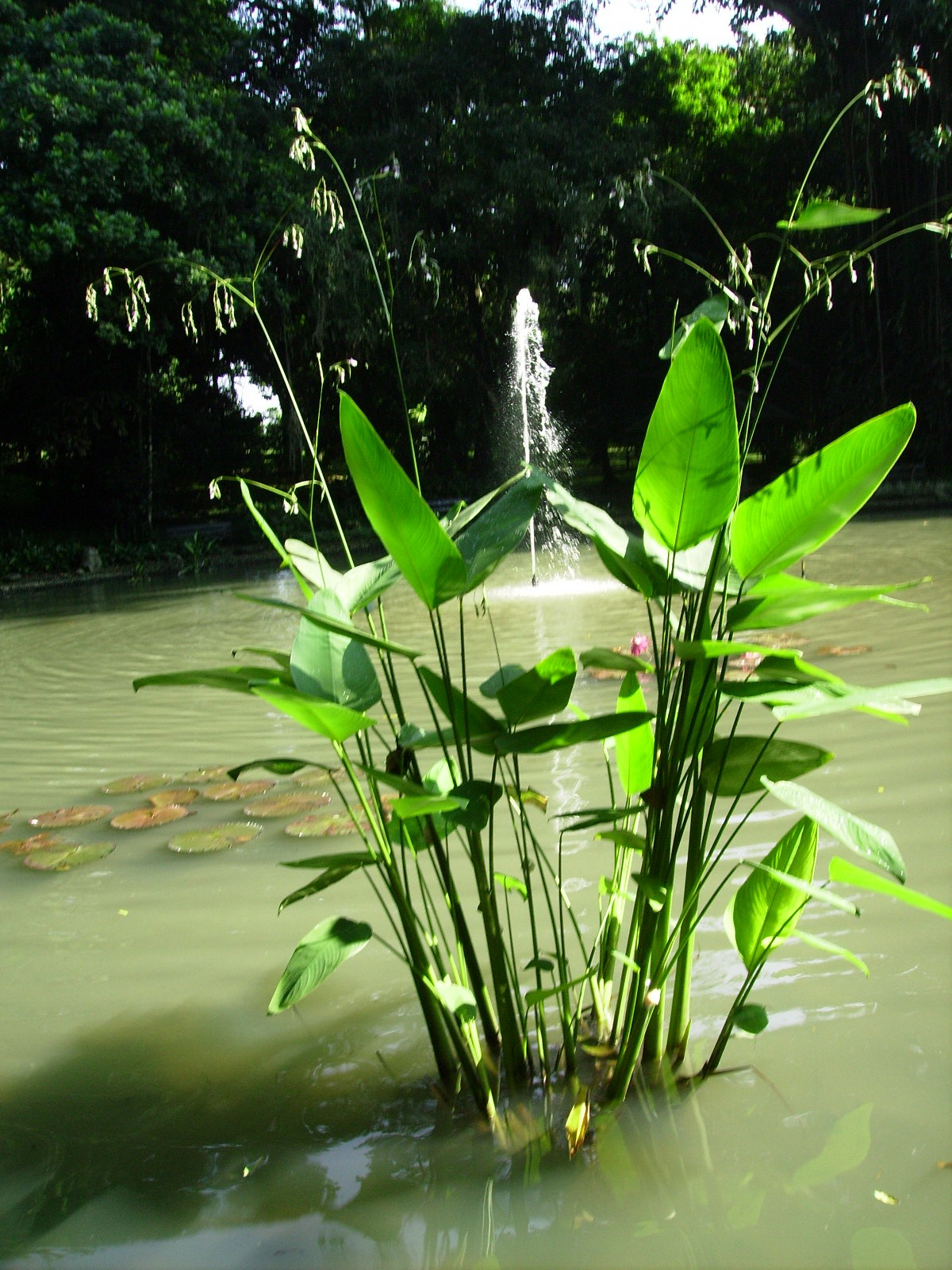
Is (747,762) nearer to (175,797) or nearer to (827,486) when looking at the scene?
(827,486)

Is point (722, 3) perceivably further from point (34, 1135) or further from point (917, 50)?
point (34, 1135)

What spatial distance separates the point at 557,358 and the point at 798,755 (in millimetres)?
22774

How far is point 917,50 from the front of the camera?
51.6 ft

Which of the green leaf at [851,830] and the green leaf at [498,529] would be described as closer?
the green leaf at [851,830]

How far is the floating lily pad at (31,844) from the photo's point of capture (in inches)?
103

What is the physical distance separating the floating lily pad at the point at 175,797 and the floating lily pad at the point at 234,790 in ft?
0.13

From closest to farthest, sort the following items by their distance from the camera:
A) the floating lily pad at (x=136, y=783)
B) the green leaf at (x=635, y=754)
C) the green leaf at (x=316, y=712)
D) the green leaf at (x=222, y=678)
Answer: the green leaf at (x=316, y=712), the green leaf at (x=222, y=678), the green leaf at (x=635, y=754), the floating lily pad at (x=136, y=783)

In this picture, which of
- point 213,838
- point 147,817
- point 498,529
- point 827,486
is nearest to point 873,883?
point 827,486

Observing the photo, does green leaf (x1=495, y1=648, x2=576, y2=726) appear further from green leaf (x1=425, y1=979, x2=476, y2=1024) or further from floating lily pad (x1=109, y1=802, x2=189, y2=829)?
floating lily pad (x1=109, y1=802, x2=189, y2=829)

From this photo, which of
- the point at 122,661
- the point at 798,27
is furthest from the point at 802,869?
the point at 798,27

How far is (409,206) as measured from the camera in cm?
1738

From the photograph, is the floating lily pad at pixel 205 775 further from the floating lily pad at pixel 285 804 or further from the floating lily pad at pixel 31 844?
the floating lily pad at pixel 31 844

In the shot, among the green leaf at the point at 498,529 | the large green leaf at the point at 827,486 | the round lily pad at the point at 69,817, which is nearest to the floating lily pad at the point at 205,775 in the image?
the round lily pad at the point at 69,817

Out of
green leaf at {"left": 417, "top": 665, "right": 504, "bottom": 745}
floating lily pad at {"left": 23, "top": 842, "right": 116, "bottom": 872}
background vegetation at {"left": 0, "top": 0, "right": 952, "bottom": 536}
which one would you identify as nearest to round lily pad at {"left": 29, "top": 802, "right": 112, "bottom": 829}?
floating lily pad at {"left": 23, "top": 842, "right": 116, "bottom": 872}
